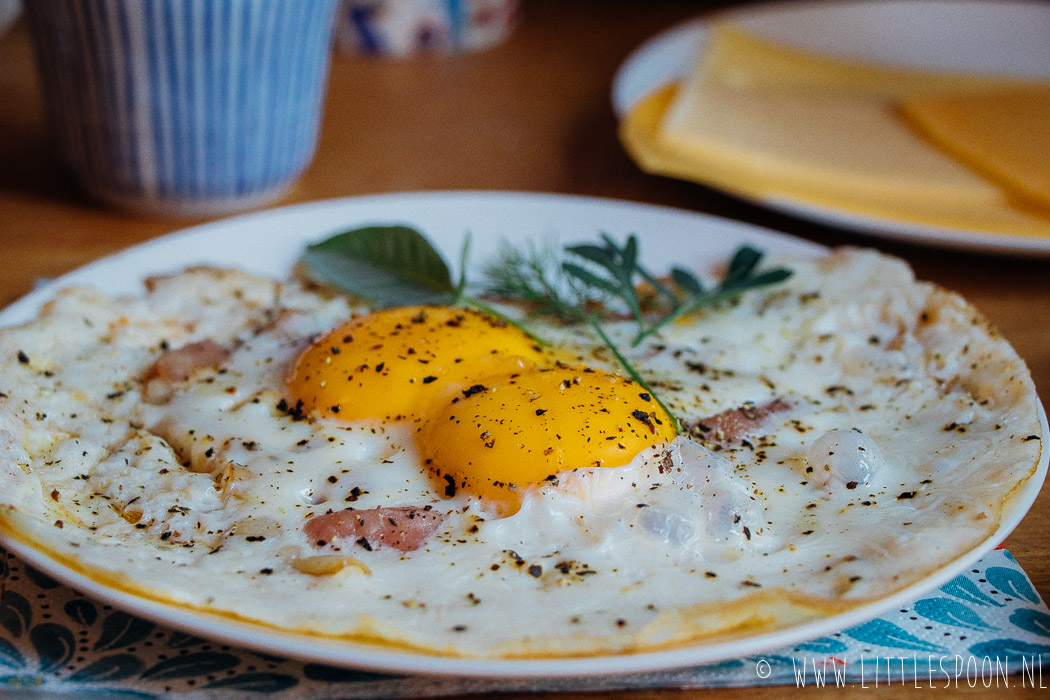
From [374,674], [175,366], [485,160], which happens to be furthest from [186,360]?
[485,160]

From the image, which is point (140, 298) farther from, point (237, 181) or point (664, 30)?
point (664, 30)

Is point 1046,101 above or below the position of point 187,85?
below

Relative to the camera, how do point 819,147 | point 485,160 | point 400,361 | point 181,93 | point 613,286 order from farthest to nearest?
point 485,160, point 819,147, point 181,93, point 613,286, point 400,361

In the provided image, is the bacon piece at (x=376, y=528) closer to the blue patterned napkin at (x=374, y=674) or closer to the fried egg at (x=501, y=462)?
the fried egg at (x=501, y=462)

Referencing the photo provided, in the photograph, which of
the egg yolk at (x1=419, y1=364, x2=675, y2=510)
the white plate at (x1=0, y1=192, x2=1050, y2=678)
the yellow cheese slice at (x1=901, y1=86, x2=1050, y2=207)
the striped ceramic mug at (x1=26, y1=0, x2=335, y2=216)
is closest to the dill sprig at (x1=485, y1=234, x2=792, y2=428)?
the white plate at (x1=0, y1=192, x2=1050, y2=678)

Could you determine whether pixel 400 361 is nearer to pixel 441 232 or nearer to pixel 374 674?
pixel 374 674

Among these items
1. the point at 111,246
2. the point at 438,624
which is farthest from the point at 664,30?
the point at 438,624
